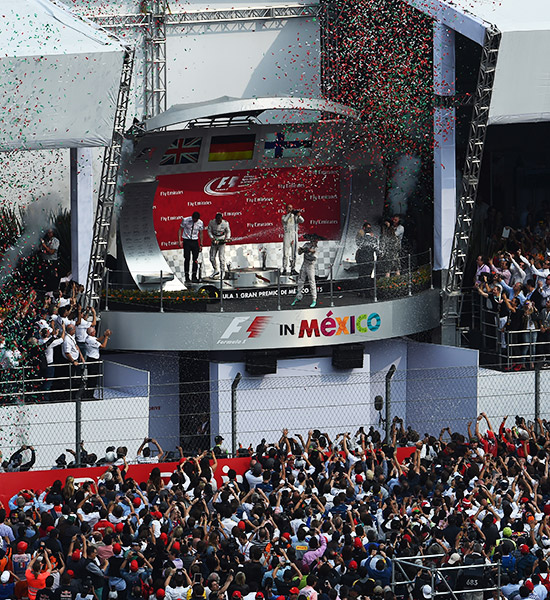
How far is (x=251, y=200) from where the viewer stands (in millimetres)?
30906

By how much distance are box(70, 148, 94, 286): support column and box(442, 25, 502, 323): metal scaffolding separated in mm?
6428

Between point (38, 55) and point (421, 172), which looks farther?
point (421, 172)

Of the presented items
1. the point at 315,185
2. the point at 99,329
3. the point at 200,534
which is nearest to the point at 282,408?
the point at 99,329

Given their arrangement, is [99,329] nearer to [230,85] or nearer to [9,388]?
[9,388]

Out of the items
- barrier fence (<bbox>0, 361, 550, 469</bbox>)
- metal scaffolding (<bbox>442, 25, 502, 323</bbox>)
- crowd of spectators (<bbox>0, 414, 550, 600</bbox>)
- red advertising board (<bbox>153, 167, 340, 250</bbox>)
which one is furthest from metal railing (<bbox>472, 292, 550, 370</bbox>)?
crowd of spectators (<bbox>0, 414, 550, 600</bbox>)

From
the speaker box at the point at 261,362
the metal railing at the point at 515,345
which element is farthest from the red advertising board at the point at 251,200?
the metal railing at the point at 515,345

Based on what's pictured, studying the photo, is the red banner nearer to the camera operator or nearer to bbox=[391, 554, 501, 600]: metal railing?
bbox=[391, 554, 501, 600]: metal railing

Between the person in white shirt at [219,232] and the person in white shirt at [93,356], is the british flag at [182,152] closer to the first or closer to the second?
the person in white shirt at [219,232]

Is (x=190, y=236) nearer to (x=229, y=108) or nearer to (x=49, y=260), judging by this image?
(x=49, y=260)

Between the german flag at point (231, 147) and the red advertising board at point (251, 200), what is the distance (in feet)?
1.05

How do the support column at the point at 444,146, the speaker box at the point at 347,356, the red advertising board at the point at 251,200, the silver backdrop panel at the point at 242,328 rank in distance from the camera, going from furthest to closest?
the red advertising board at the point at 251,200 → the support column at the point at 444,146 → the speaker box at the point at 347,356 → the silver backdrop panel at the point at 242,328

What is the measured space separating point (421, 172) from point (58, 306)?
793cm

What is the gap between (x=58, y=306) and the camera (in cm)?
2639

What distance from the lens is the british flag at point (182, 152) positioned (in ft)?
99.2
